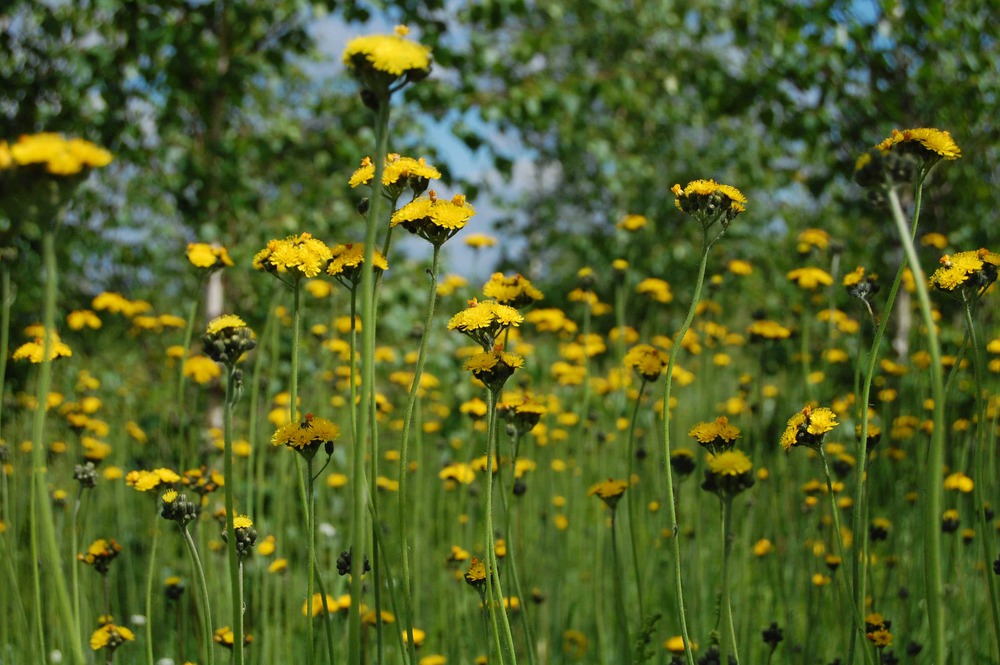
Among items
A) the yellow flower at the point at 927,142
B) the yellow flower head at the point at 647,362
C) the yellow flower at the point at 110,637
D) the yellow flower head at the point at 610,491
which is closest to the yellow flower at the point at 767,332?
Answer: the yellow flower head at the point at 647,362

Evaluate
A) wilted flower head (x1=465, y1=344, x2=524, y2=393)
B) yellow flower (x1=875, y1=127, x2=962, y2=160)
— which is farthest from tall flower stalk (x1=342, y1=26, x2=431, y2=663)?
yellow flower (x1=875, y1=127, x2=962, y2=160)

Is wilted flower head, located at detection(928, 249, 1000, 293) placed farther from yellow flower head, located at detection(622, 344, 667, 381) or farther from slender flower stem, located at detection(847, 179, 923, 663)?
yellow flower head, located at detection(622, 344, 667, 381)

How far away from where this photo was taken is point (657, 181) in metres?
11.3

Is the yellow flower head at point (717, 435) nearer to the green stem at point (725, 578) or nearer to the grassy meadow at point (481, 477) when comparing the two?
the grassy meadow at point (481, 477)

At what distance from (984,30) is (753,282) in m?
5.39

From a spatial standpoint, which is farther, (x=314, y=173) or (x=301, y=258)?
(x=314, y=173)

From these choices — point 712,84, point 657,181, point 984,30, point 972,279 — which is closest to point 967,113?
point 984,30

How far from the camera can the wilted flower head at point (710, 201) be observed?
1537mm

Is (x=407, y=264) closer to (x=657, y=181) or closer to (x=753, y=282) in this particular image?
(x=753, y=282)

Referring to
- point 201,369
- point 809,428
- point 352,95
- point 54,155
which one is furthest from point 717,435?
point 352,95

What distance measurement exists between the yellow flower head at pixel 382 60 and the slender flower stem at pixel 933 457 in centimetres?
67

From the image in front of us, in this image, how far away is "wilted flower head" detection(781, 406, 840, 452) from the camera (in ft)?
4.72

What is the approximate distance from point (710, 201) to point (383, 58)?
2.37 ft

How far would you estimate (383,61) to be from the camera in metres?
1.13
